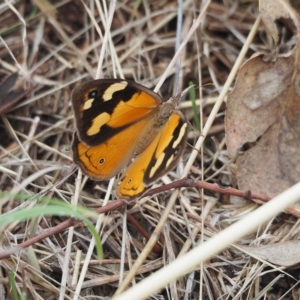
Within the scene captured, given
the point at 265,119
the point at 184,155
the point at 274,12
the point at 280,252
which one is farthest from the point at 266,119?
the point at 280,252

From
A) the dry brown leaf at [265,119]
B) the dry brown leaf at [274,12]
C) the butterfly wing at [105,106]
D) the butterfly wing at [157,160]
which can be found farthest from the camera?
the dry brown leaf at [274,12]

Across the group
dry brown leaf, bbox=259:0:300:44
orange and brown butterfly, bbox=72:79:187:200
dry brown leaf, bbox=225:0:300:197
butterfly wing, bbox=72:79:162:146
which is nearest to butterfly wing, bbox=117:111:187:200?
orange and brown butterfly, bbox=72:79:187:200

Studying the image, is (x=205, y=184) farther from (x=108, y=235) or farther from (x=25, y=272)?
(x=25, y=272)

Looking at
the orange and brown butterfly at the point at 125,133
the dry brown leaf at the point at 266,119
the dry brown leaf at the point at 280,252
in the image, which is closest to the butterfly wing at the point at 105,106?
the orange and brown butterfly at the point at 125,133

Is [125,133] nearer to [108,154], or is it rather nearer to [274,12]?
[108,154]

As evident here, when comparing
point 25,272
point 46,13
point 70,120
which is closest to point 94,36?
point 46,13

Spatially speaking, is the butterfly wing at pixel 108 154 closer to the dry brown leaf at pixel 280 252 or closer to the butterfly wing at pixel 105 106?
the butterfly wing at pixel 105 106

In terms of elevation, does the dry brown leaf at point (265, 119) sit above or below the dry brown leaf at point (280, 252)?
above
